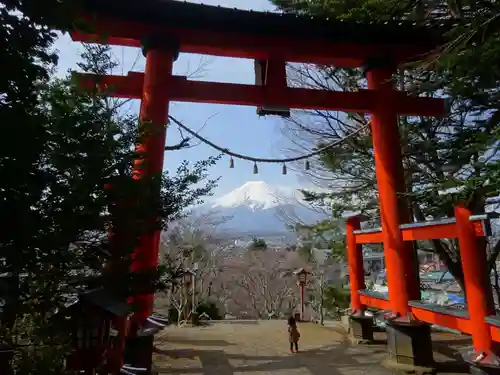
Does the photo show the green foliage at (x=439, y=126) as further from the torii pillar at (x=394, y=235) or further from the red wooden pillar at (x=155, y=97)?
the red wooden pillar at (x=155, y=97)

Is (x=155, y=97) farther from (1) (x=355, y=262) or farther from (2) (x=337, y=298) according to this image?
(2) (x=337, y=298)

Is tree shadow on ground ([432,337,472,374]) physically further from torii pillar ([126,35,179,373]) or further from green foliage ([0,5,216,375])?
green foliage ([0,5,216,375])

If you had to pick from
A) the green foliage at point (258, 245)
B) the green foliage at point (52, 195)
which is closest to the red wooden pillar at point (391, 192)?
the green foliage at point (52, 195)

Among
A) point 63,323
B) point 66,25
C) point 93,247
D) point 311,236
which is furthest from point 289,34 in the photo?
point 311,236

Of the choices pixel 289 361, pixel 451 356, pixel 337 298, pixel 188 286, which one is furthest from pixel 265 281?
pixel 451 356

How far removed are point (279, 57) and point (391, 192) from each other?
2782 millimetres

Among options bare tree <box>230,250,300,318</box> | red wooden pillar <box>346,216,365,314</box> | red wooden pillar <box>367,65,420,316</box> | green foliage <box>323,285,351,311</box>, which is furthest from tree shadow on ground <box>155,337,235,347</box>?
bare tree <box>230,250,300,318</box>

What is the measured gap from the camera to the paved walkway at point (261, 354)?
20.0ft

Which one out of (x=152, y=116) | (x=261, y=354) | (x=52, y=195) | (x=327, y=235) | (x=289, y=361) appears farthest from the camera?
(x=327, y=235)

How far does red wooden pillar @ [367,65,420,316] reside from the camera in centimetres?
563

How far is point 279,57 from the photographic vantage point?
598 centimetres

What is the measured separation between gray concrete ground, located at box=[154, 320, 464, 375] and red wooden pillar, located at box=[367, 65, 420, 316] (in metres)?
1.27

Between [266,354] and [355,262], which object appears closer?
[266,354]

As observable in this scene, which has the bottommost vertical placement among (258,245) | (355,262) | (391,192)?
(355,262)
